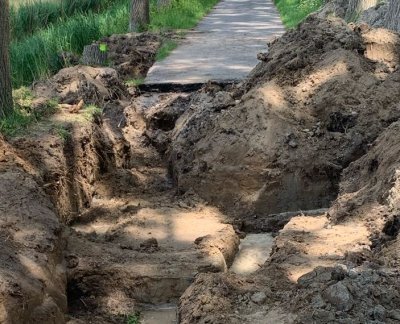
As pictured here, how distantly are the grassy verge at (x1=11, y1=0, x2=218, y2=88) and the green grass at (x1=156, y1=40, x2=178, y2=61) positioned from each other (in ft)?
4.55

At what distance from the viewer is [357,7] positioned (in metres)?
11.7

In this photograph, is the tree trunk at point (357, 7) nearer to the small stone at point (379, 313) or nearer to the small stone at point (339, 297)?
the small stone at point (339, 297)

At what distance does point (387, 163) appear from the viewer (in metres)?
5.55

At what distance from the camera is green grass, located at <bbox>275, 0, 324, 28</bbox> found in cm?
1539

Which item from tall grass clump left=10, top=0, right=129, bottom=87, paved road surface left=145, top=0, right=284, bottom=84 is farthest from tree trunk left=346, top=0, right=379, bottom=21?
tall grass clump left=10, top=0, right=129, bottom=87

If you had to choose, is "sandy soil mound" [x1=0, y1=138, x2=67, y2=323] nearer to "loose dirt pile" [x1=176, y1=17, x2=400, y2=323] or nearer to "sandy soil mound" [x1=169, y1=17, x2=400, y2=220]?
"loose dirt pile" [x1=176, y1=17, x2=400, y2=323]

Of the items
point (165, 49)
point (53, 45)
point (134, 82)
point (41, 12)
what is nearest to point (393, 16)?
point (134, 82)

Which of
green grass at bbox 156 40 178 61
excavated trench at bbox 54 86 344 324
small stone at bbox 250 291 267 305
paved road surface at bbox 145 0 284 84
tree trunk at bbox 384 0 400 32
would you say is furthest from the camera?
green grass at bbox 156 40 178 61

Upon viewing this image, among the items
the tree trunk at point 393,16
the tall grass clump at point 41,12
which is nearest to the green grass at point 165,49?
the tall grass clump at point 41,12

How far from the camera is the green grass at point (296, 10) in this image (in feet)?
50.5

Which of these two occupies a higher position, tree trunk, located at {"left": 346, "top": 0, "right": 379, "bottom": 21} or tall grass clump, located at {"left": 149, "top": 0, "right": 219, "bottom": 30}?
tree trunk, located at {"left": 346, "top": 0, "right": 379, "bottom": 21}

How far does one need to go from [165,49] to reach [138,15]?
8.47ft

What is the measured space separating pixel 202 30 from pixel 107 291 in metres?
11.5

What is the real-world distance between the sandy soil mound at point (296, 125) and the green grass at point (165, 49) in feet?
13.8
